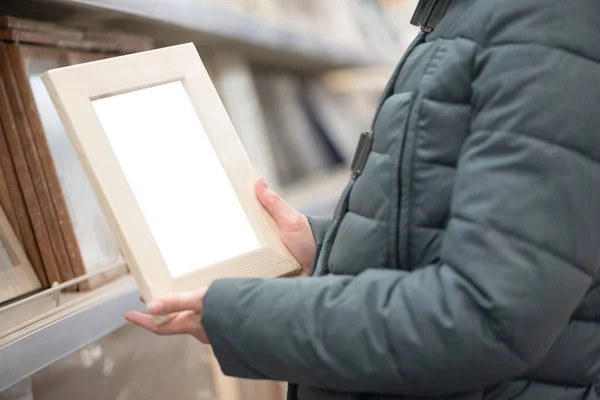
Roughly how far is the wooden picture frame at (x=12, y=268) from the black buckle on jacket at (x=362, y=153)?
1.57 ft

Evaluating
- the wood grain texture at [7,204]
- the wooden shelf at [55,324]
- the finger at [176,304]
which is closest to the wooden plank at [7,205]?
the wood grain texture at [7,204]

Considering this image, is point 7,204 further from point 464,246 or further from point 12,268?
point 464,246

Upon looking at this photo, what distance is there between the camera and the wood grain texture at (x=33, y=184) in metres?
0.86

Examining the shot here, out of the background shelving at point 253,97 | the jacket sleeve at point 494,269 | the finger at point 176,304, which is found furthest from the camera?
the background shelving at point 253,97

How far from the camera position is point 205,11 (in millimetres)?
1154

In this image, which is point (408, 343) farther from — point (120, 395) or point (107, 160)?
point (120, 395)

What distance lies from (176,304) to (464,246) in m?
0.30

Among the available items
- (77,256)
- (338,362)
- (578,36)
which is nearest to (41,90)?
(77,256)

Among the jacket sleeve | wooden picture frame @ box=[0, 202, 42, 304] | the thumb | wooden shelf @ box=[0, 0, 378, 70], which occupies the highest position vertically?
wooden shelf @ box=[0, 0, 378, 70]

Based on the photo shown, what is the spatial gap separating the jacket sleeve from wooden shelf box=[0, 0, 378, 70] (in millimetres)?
515

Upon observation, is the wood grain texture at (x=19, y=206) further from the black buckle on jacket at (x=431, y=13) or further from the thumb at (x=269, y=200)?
the black buckle on jacket at (x=431, y=13)

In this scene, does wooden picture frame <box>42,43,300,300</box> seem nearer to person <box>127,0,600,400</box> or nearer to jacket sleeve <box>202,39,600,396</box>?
person <box>127,0,600,400</box>

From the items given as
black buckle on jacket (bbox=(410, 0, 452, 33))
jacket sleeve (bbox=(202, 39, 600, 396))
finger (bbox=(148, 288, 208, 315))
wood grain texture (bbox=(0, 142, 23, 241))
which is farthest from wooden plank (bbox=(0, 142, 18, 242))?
black buckle on jacket (bbox=(410, 0, 452, 33))

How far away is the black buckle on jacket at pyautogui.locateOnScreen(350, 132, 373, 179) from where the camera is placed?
0.67 metres
